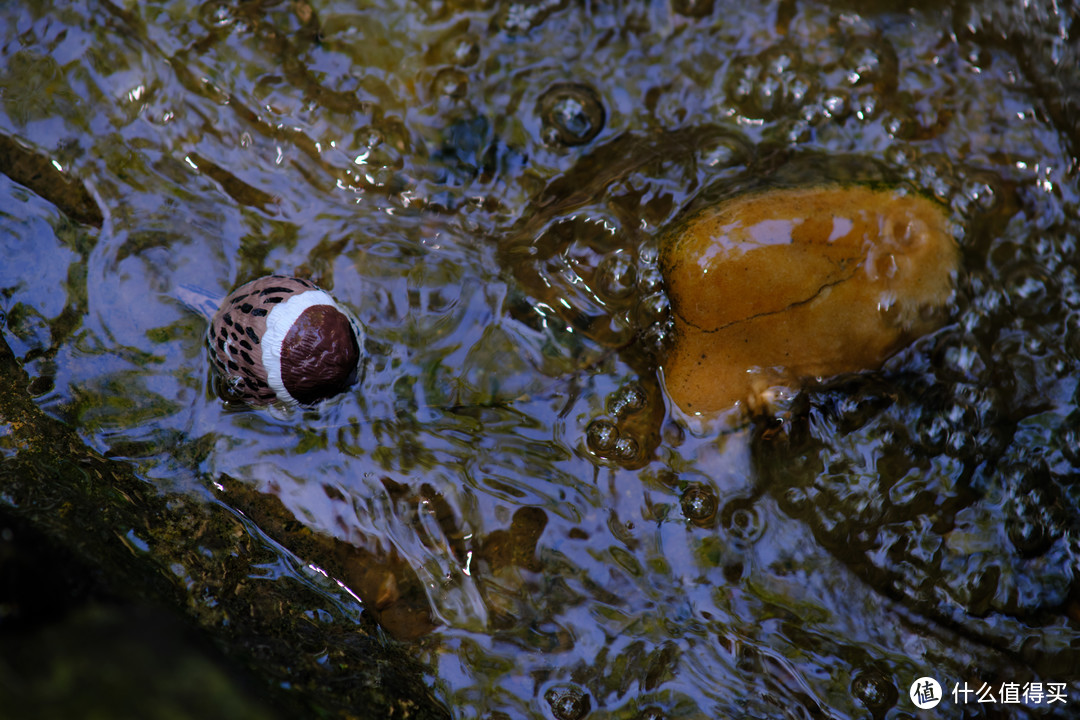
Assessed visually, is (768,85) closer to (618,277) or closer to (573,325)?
(618,277)

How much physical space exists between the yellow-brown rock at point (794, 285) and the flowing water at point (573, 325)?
0.17 m

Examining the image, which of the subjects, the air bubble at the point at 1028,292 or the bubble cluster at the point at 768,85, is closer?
the air bubble at the point at 1028,292

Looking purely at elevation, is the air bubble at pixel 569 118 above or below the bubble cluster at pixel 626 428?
above

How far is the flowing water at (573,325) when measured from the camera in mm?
2881

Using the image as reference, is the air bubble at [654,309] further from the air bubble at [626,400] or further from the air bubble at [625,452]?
the air bubble at [625,452]

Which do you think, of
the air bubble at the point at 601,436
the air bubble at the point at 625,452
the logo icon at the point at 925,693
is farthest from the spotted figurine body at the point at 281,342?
the logo icon at the point at 925,693

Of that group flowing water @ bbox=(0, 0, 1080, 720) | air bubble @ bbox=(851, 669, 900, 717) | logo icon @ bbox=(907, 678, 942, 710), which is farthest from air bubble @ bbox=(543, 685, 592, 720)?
logo icon @ bbox=(907, 678, 942, 710)

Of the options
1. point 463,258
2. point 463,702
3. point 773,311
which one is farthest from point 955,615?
point 463,258

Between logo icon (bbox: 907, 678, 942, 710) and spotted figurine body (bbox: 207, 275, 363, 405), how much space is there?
2625 mm

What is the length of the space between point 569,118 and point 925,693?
9.45ft

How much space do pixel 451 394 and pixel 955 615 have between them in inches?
91.2

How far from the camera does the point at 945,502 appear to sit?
10.1 ft

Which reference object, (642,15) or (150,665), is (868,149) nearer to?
(642,15)

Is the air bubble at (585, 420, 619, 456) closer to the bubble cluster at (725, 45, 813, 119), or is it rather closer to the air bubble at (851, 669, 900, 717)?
the air bubble at (851, 669, 900, 717)
